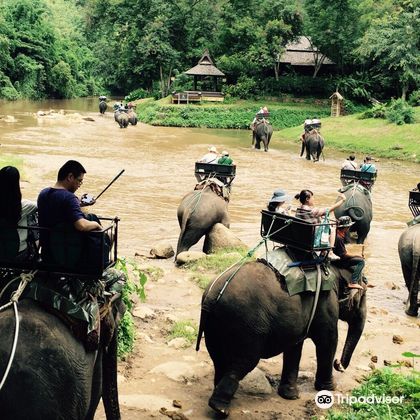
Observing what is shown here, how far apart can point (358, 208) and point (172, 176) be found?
951 cm

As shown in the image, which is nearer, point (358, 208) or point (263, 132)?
point (358, 208)

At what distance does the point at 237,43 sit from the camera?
46312 mm

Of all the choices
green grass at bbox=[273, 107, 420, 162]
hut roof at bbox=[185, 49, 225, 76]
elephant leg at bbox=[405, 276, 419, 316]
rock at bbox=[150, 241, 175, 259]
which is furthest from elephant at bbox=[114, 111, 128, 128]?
elephant leg at bbox=[405, 276, 419, 316]

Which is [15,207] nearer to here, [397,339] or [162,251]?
[397,339]

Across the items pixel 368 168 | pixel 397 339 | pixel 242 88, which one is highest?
pixel 242 88

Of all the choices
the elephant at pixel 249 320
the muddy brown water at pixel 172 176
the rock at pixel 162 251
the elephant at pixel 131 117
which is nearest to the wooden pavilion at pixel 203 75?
the elephant at pixel 131 117

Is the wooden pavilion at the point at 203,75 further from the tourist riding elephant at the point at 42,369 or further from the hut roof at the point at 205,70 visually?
the tourist riding elephant at the point at 42,369

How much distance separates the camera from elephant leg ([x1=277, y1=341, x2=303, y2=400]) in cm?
643

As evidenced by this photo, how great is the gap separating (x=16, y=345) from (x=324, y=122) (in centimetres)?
3316

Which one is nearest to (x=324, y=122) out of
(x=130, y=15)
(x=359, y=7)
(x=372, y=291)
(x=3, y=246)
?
(x=359, y=7)

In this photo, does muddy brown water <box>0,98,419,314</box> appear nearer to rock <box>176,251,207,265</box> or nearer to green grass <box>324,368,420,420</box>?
rock <box>176,251,207,265</box>

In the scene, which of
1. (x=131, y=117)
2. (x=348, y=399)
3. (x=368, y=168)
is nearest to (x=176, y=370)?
(x=348, y=399)

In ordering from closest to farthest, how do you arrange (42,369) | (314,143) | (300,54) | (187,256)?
1. (42,369)
2. (187,256)
3. (314,143)
4. (300,54)

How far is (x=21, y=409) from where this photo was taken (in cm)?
389
